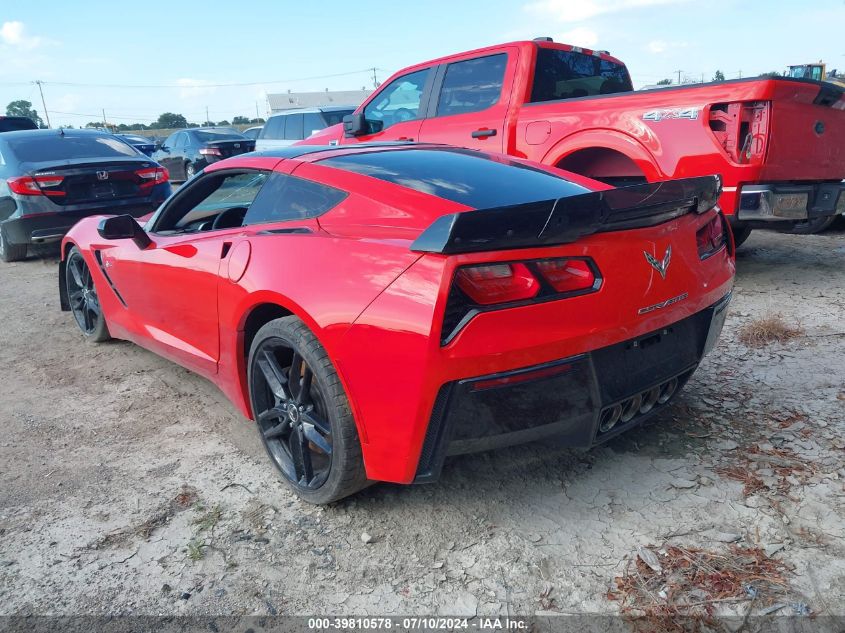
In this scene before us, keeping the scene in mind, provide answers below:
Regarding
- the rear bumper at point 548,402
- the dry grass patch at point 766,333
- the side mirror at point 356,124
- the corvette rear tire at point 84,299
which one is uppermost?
the side mirror at point 356,124

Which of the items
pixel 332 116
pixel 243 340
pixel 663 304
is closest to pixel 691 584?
pixel 663 304

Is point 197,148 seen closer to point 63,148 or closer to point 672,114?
point 63,148

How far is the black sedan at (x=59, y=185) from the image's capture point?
22.5 feet

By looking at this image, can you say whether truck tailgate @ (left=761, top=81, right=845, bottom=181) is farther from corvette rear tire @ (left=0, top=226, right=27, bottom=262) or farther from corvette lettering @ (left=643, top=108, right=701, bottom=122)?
corvette rear tire @ (left=0, top=226, right=27, bottom=262)

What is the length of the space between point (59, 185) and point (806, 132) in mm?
7006

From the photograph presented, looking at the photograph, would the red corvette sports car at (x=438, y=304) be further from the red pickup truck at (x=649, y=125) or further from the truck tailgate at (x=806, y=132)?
the truck tailgate at (x=806, y=132)

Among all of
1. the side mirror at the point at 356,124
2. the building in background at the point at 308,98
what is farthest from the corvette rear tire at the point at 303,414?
the building in background at the point at 308,98

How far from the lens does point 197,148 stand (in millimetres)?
15852

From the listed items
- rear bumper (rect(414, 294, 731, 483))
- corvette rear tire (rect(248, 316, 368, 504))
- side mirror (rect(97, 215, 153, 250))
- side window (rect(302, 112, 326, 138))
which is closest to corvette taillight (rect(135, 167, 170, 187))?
side mirror (rect(97, 215, 153, 250))

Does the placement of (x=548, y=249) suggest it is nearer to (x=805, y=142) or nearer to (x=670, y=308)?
(x=670, y=308)

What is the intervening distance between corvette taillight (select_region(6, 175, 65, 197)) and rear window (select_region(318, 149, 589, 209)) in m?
5.38

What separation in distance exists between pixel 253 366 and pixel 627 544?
160 centimetres

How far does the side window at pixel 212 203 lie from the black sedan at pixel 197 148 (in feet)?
40.4

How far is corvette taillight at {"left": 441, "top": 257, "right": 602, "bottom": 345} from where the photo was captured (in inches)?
75.9
